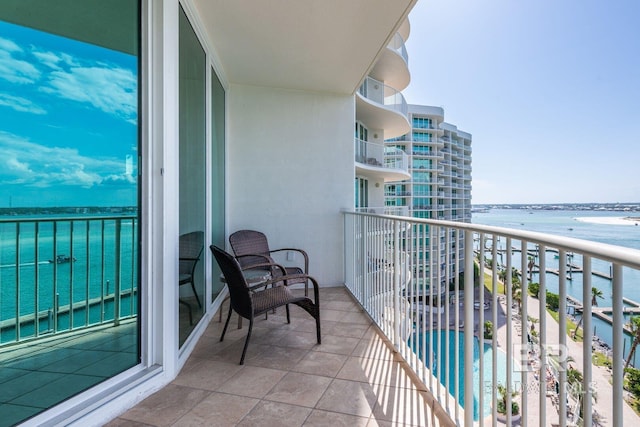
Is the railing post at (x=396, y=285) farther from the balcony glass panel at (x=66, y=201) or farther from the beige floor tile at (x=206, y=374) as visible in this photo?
the balcony glass panel at (x=66, y=201)

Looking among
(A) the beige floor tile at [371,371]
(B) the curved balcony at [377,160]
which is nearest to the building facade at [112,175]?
(A) the beige floor tile at [371,371]

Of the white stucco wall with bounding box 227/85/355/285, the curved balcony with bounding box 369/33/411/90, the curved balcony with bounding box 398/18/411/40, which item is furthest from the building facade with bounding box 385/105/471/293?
the white stucco wall with bounding box 227/85/355/285

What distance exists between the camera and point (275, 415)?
1.48 metres

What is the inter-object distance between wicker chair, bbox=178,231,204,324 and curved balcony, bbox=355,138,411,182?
4.86 meters

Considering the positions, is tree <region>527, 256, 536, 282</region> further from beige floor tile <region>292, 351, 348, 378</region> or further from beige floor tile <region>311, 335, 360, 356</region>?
beige floor tile <region>311, 335, 360, 356</region>

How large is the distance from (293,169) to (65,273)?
273cm

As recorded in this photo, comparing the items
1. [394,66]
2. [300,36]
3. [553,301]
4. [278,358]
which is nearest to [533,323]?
[553,301]

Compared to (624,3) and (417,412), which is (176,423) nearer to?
(417,412)

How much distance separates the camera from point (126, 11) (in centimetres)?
162

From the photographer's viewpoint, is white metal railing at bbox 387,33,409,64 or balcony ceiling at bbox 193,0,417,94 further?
white metal railing at bbox 387,33,409,64

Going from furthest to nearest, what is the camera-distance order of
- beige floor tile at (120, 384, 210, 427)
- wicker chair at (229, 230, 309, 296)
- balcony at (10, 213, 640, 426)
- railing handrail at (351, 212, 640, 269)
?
wicker chair at (229, 230, 309, 296) → beige floor tile at (120, 384, 210, 427) → balcony at (10, 213, 640, 426) → railing handrail at (351, 212, 640, 269)

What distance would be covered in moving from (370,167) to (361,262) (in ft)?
14.9

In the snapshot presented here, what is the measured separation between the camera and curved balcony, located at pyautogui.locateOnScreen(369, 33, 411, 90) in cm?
773

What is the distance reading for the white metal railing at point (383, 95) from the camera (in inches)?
316
